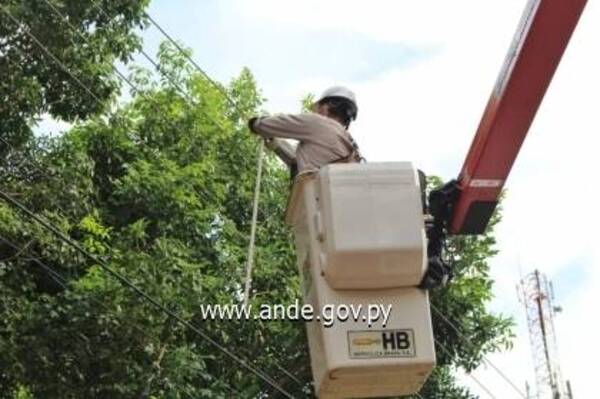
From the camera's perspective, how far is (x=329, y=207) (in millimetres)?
3420

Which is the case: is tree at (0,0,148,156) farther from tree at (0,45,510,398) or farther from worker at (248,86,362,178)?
worker at (248,86,362,178)

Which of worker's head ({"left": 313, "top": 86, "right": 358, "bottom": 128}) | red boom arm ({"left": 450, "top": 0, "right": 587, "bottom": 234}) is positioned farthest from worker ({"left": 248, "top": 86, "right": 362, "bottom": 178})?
red boom arm ({"left": 450, "top": 0, "right": 587, "bottom": 234})

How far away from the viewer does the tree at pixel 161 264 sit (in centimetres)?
771

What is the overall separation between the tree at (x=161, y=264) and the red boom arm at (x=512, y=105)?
417 cm

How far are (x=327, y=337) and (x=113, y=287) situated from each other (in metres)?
4.67

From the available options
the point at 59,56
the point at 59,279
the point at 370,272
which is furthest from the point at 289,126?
the point at 59,279

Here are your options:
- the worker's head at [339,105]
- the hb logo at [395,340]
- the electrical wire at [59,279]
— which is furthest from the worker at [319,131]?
Result: the electrical wire at [59,279]

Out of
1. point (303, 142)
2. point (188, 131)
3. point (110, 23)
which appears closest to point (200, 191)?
point (188, 131)

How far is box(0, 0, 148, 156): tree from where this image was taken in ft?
25.3

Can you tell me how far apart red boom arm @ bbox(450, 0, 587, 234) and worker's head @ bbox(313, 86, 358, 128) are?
2.11 feet

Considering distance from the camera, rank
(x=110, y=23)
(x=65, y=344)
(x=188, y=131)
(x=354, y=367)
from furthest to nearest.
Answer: (x=188, y=131)
(x=110, y=23)
(x=65, y=344)
(x=354, y=367)

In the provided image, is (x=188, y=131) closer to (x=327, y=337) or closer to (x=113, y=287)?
(x=113, y=287)

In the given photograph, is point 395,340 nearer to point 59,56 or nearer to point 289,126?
point 289,126

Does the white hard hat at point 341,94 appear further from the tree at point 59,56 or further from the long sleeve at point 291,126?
the tree at point 59,56
